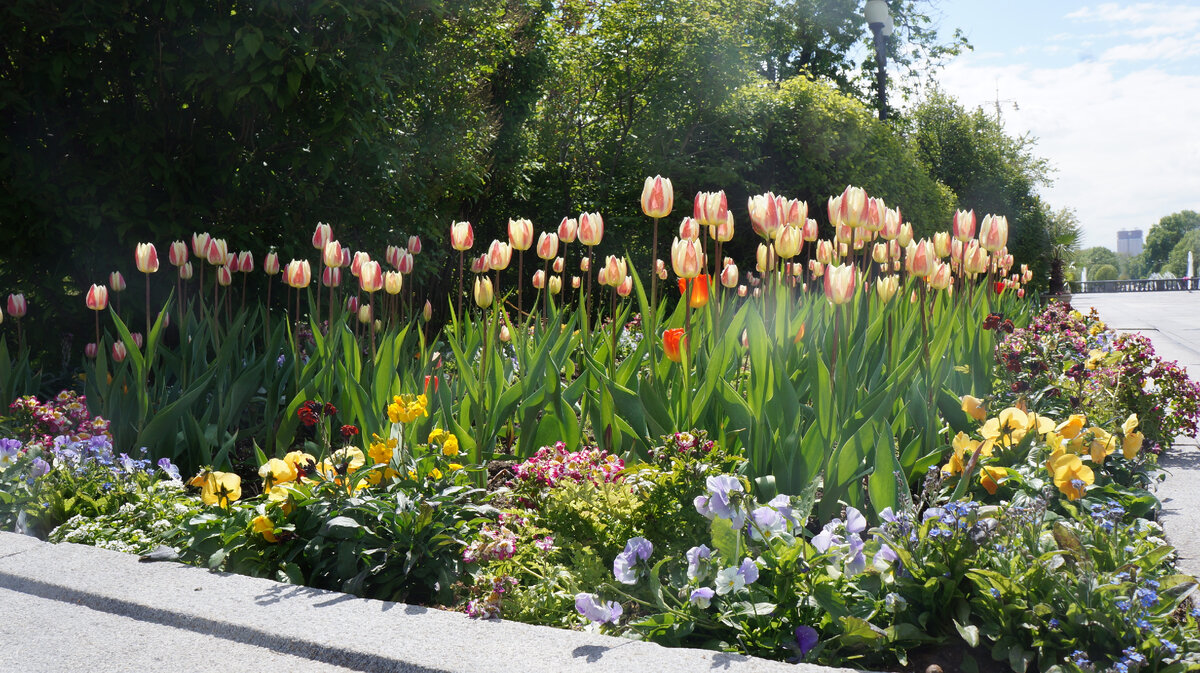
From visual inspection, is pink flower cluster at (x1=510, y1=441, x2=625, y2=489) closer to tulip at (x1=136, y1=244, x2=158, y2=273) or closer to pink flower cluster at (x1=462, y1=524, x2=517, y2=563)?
pink flower cluster at (x1=462, y1=524, x2=517, y2=563)

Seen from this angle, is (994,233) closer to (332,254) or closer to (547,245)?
(547,245)

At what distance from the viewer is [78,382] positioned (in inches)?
230

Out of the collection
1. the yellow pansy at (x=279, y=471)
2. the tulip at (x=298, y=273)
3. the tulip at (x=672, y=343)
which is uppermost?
the tulip at (x=298, y=273)

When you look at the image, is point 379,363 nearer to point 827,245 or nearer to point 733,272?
point 733,272

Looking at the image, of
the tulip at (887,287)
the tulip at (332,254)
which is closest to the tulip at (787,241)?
the tulip at (887,287)

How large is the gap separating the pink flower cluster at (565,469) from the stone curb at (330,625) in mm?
602

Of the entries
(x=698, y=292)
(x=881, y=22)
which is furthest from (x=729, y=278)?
(x=881, y=22)

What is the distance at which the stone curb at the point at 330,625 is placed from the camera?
2119mm

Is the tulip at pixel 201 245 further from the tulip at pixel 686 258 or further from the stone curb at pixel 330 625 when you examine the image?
the tulip at pixel 686 258

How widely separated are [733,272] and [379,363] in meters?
1.95

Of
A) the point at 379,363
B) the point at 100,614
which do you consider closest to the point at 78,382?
the point at 379,363

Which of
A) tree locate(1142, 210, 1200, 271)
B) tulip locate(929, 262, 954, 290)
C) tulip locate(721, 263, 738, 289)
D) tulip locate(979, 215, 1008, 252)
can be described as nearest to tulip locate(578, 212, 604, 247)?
tulip locate(721, 263, 738, 289)

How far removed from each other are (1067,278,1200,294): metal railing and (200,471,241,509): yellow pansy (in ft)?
163

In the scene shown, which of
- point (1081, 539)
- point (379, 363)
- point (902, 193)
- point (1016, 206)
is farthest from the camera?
point (1016, 206)
